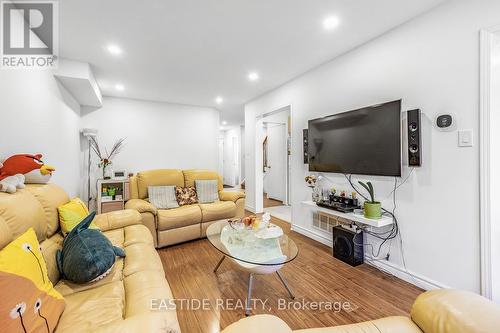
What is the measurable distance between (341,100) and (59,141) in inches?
143

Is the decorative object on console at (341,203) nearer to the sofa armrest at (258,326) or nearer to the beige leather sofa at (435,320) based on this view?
the beige leather sofa at (435,320)

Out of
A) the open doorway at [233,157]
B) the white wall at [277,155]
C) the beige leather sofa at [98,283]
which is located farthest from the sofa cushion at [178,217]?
the open doorway at [233,157]

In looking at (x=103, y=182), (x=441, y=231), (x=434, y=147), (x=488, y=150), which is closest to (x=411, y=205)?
(x=441, y=231)

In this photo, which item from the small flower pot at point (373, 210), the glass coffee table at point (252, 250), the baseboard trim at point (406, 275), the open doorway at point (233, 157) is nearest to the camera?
the glass coffee table at point (252, 250)

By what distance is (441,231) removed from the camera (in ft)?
6.20

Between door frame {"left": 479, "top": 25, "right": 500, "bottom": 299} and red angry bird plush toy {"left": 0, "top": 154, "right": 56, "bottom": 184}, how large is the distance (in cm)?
350

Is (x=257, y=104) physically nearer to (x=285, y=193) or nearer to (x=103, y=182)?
(x=285, y=193)

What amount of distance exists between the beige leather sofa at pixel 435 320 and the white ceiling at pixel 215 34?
7.18 ft

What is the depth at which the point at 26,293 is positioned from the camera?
882 millimetres

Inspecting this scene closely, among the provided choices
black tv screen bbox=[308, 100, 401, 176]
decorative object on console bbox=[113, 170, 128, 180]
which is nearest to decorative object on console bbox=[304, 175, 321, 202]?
black tv screen bbox=[308, 100, 401, 176]

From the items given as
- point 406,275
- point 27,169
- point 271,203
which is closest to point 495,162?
point 406,275

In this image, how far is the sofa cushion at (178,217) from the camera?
9.41 ft

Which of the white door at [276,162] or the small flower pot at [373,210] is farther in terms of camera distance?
the white door at [276,162]

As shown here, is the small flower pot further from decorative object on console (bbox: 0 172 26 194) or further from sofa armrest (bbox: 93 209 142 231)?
decorative object on console (bbox: 0 172 26 194)
